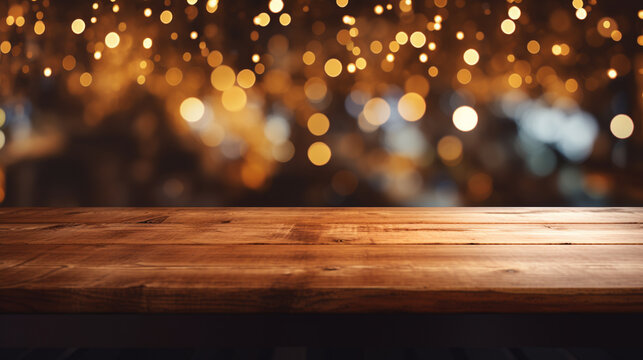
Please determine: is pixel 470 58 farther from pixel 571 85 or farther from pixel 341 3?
pixel 341 3

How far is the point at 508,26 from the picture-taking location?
1196mm

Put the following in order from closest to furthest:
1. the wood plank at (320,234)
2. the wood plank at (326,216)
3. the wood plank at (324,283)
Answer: the wood plank at (324,283) < the wood plank at (320,234) < the wood plank at (326,216)

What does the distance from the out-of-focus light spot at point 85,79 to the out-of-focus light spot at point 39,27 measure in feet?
0.65

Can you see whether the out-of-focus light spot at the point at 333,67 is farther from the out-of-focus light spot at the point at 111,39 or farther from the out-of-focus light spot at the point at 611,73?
the out-of-focus light spot at the point at 611,73

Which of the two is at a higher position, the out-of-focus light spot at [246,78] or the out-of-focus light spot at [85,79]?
the out-of-focus light spot at [85,79]

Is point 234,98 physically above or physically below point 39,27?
below

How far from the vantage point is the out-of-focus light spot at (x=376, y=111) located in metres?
1.22

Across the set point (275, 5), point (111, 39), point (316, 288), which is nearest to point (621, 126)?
point (275, 5)

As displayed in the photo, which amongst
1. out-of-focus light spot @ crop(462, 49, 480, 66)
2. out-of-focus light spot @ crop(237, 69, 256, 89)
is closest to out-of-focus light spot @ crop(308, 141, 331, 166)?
out-of-focus light spot @ crop(237, 69, 256, 89)

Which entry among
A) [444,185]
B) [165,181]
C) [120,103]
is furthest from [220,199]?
[444,185]

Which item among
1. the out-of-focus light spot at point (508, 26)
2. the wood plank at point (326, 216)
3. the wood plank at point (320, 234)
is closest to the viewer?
the wood plank at point (320, 234)

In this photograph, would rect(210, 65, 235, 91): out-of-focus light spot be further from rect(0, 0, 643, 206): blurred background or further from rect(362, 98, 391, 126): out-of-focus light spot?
rect(362, 98, 391, 126): out-of-focus light spot

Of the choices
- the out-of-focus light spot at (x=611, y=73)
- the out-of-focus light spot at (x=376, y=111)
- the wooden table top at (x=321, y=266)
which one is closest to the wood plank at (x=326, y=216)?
the wooden table top at (x=321, y=266)

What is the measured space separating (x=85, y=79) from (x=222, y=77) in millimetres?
436
